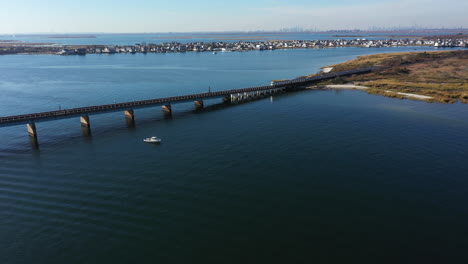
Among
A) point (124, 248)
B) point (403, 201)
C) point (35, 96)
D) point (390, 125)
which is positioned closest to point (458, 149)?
point (390, 125)

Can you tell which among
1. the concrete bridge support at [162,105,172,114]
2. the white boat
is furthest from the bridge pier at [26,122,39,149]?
the concrete bridge support at [162,105,172,114]

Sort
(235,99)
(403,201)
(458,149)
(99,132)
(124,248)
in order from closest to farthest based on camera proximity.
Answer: (124,248) < (403,201) < (458,149) < (99,132) < (235,99)

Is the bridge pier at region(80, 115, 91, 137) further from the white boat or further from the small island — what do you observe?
the small island

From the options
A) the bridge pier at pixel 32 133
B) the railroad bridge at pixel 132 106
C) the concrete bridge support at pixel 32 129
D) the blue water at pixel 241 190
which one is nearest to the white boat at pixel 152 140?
the blue water at pixel 241 190

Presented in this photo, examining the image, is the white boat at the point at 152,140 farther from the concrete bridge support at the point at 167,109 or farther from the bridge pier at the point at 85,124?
the concrete bridge support at the point at 167,109

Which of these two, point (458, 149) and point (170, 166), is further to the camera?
point (458, 149)

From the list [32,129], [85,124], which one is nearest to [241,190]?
[85,124]

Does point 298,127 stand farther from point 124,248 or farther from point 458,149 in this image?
point 124,248
